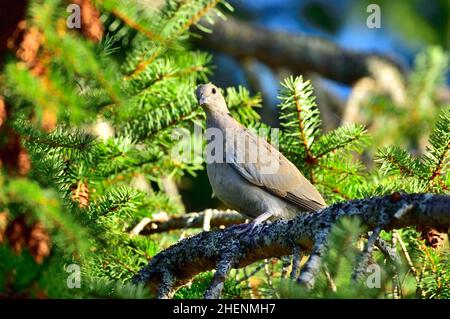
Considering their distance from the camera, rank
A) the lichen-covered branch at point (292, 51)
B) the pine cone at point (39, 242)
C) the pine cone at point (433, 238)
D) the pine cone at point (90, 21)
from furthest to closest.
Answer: the lichen-covered branch at point (292, 51) < the pine cone at point (433, 238) < the pine cone at point (90, 21) < the pine cone at point (39, 242)

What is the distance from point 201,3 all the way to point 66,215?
239 cm

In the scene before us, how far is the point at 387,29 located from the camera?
8.66 metres

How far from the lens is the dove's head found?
467 centimetres

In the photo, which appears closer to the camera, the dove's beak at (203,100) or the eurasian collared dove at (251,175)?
the eurasian collared dove at (251,175)

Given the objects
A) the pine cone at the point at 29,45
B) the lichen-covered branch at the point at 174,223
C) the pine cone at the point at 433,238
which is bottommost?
the lichen-covered branch at the point at 174,223

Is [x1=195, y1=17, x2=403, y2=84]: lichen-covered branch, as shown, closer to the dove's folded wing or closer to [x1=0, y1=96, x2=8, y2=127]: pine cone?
the dove's folded wing

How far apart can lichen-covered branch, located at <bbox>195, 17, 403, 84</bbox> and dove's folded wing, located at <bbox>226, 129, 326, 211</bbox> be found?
284 cm

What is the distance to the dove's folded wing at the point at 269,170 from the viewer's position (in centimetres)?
441

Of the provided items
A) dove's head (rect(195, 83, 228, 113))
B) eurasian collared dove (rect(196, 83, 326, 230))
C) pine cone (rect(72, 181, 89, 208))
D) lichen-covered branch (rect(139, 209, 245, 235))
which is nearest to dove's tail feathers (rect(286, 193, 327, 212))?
eurasian collared dove (rect(196, 83, 326, 230))

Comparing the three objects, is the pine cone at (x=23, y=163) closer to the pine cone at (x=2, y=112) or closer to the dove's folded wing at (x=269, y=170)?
the pine cone at (x=2, y=112)

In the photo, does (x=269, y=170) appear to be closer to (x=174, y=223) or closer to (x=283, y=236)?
(x=174, y=223)

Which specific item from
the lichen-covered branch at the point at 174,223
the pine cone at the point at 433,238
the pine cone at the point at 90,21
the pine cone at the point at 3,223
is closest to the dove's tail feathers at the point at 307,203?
the lichen-covered branch at the point at 174,223

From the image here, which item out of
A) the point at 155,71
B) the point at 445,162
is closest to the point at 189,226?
the point at 155,71
